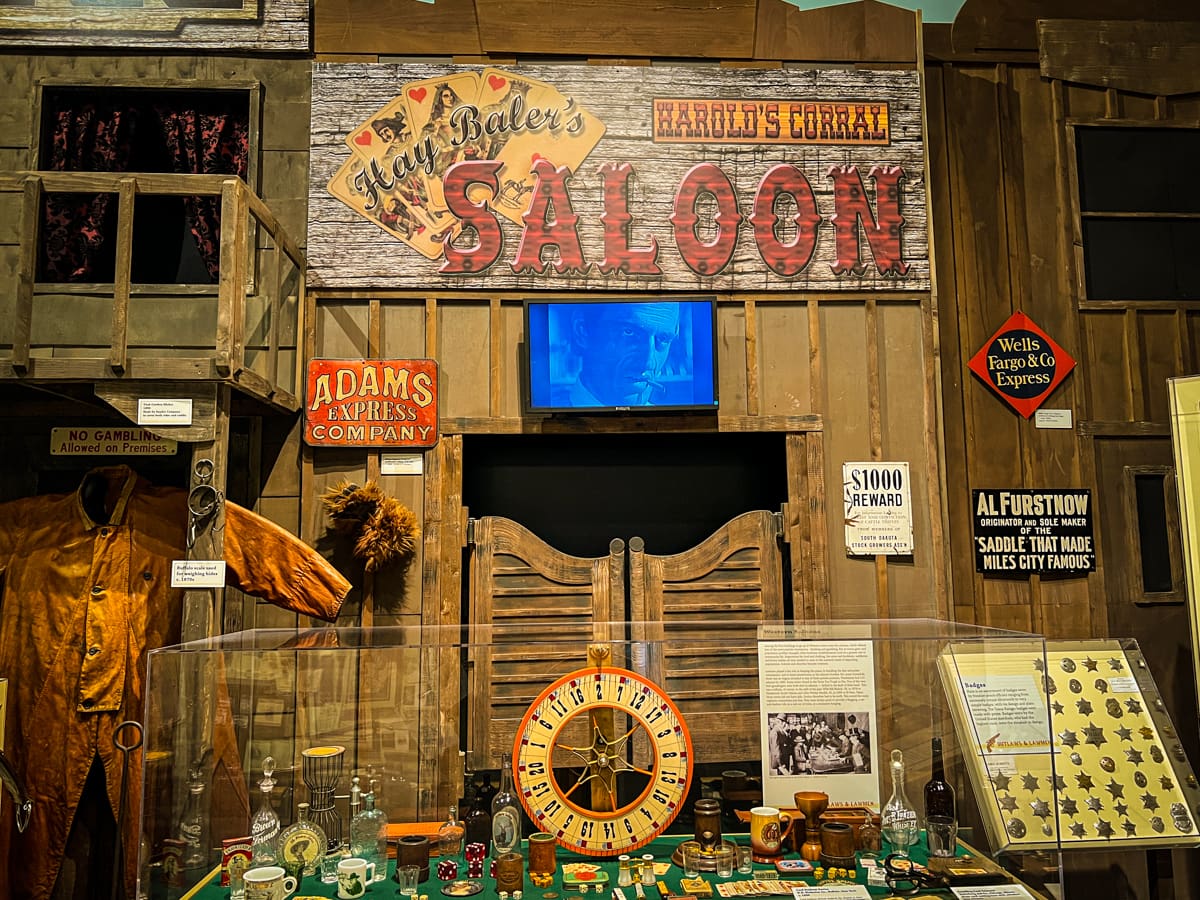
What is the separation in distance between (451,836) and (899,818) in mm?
1318

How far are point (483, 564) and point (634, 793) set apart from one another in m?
2.17

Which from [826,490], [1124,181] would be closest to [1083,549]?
[826,490]

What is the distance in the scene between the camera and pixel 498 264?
4926mm

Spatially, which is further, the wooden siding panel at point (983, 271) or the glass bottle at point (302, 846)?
the wooden siding panel at point (983, 271)

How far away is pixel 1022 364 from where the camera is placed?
501 centimetres

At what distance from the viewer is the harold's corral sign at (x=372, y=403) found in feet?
15.6

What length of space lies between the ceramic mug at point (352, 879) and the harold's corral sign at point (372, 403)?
249 cm

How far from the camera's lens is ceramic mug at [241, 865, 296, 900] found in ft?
8.21

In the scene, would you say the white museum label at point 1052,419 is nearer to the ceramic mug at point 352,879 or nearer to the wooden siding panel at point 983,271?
the wooden siding panel at point 983,271

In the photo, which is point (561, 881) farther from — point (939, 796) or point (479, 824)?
point (939, 796)

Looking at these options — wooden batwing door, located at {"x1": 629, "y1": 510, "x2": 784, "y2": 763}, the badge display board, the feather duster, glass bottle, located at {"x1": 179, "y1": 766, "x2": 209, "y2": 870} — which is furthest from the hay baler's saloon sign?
glass bottle, located at {"x1": 179, "y1": 766, "x2": 209, "y2": 870}

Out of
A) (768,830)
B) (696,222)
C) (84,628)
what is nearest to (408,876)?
(768,830)

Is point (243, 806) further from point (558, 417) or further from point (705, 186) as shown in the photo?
point (705, 186)

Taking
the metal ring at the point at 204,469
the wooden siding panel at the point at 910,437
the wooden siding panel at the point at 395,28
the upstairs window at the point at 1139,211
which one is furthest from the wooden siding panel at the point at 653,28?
the metal ring at the point at 204,469
